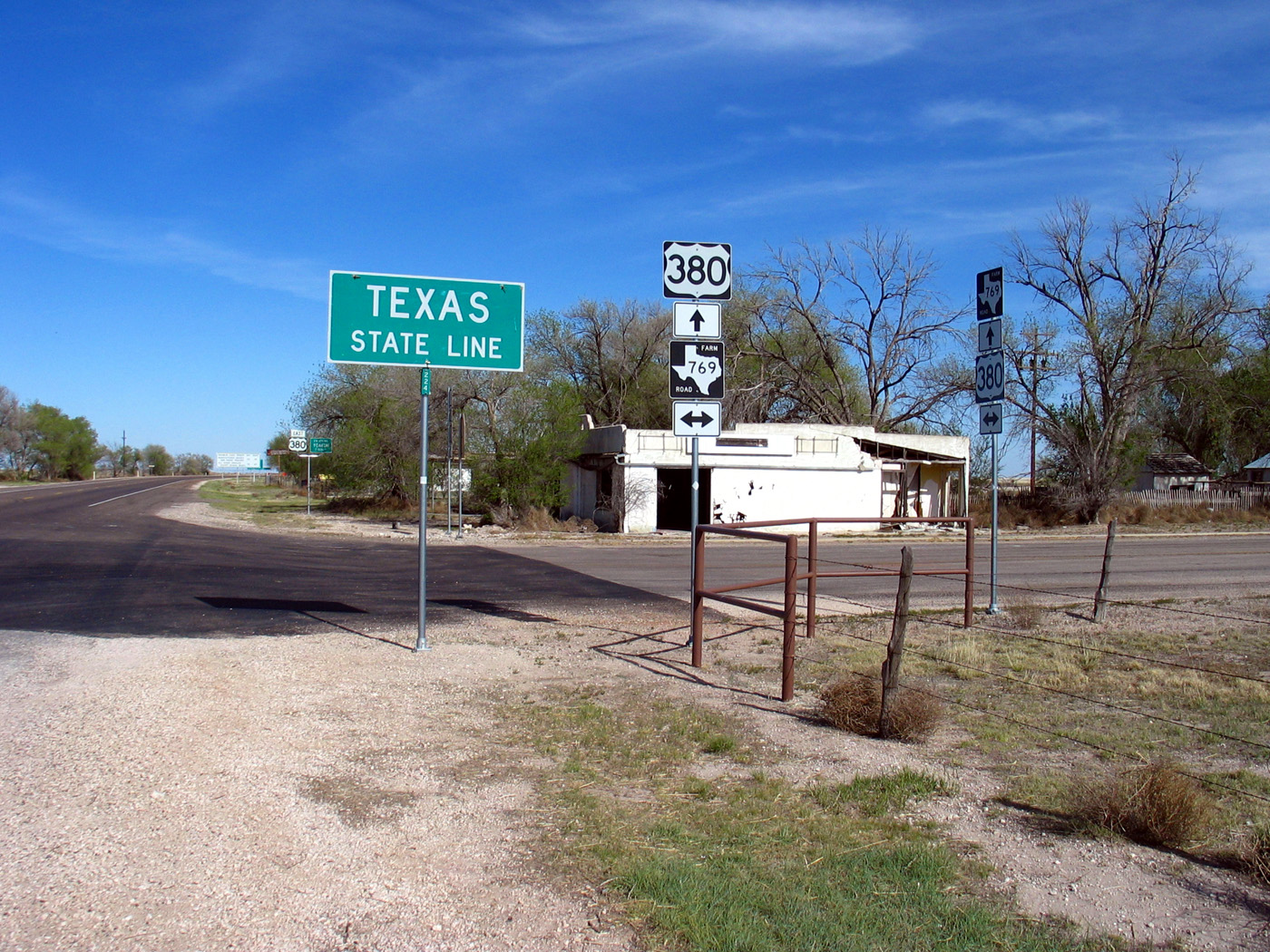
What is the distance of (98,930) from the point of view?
351 centimetres

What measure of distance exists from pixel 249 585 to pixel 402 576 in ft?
8.54

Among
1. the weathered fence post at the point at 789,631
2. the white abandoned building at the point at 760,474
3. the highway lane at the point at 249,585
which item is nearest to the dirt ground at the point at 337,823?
the weathered fence post at the point at 789,631

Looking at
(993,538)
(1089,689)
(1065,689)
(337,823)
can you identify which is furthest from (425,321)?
(993,538)

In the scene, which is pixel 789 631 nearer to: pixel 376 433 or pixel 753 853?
pixel 753 853

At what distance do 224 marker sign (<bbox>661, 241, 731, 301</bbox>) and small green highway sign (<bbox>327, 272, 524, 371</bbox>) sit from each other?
149 centimetres

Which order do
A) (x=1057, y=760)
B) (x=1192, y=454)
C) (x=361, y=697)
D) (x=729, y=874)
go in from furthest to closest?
(x=1192, y=454), (x=361, y=697), (x=1057, y=760), (x=729, y=874)

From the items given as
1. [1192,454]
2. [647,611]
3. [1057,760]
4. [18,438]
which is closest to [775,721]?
[1057,760]

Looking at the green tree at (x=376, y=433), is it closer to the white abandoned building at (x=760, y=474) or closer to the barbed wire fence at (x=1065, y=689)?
the white abandoned building at (x=760, y=474)

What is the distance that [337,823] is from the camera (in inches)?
181

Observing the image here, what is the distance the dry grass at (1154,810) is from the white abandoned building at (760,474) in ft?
82.4

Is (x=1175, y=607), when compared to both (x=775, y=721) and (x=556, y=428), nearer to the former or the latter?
(x=775, y=721)

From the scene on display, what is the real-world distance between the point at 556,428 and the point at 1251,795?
27.2 metres

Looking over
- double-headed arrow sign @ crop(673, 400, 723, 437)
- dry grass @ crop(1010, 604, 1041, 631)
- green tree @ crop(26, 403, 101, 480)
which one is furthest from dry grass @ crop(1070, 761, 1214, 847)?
green tree @ crop(26, 403, 101, 480)

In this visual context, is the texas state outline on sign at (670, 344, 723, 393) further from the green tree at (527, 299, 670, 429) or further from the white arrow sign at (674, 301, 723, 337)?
the green tree at (527, 299, 670, 429)
